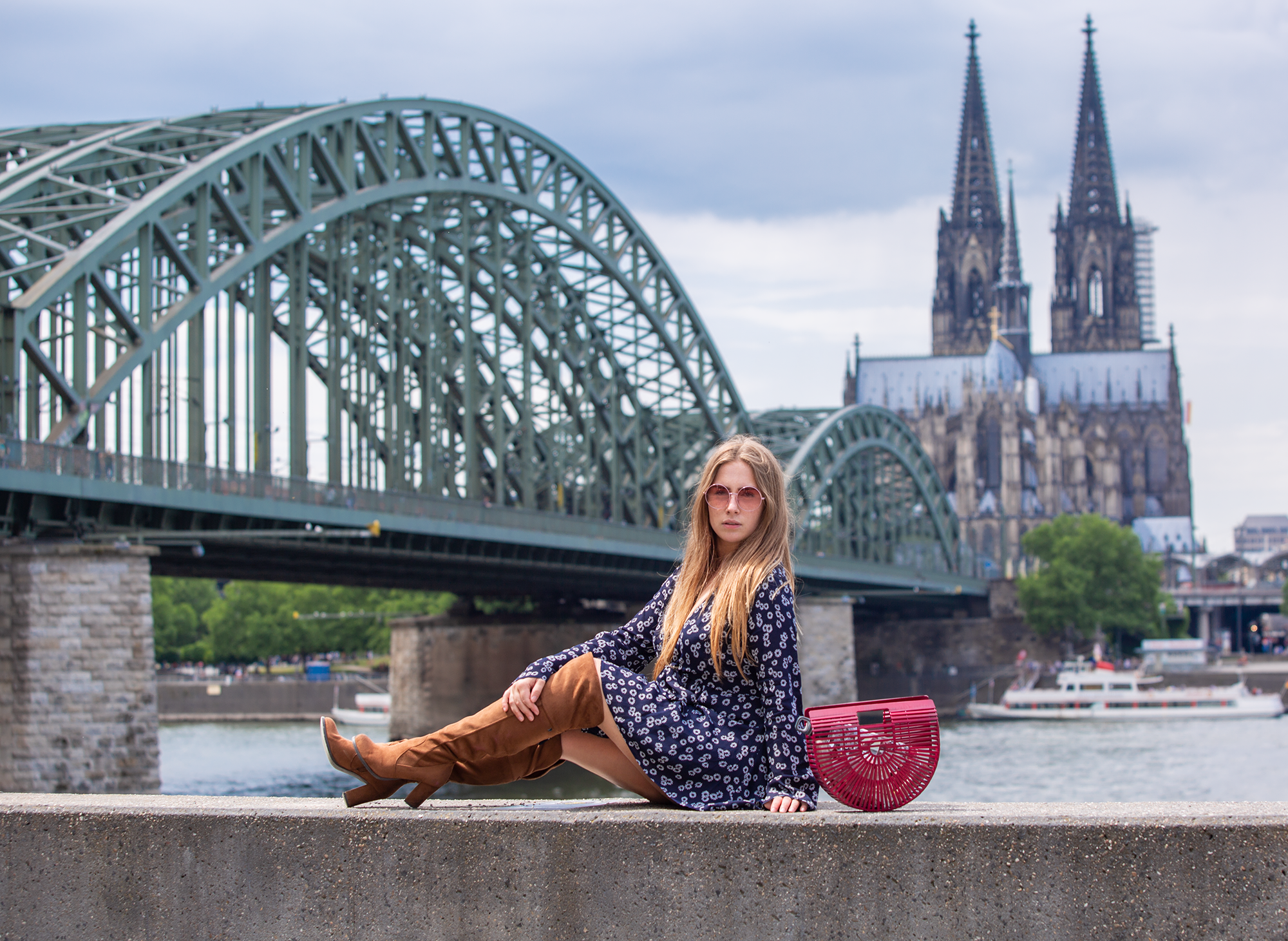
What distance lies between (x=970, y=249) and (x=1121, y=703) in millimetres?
85414

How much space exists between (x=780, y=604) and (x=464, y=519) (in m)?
33.5

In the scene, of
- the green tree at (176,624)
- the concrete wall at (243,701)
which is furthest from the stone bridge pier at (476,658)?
the green tree at (176,624)

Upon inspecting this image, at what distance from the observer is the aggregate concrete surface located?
175 inches

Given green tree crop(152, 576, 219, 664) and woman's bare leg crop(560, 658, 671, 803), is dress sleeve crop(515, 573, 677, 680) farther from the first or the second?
green tree crop(152, 576, 219, 664)

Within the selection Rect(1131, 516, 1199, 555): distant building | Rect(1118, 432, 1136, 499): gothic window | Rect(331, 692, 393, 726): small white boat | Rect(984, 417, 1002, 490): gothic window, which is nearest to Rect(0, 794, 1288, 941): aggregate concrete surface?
Rect(331, 692, 393, 726): small white boat

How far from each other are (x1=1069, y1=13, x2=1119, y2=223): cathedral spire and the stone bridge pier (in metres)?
96.5

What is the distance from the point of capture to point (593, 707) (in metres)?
5.31

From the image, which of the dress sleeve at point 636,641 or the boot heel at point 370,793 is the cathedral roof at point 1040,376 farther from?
the boot heel at point 370,793

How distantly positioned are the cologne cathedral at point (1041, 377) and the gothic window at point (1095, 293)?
0.12 metres

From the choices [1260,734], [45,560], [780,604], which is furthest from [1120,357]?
[780,604]

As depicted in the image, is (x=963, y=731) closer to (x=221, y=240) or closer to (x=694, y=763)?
(x=221, y=240)

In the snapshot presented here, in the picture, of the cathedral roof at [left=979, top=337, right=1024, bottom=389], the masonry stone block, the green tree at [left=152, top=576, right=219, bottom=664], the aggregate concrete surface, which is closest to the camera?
the aggregate concrete surface

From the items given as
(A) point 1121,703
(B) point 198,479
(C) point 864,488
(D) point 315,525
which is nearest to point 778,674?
(B) point 198,479

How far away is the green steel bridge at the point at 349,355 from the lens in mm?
28031
